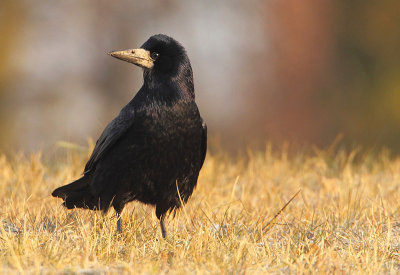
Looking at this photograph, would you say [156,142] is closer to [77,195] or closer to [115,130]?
[115,130]

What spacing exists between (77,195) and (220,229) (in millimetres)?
1369

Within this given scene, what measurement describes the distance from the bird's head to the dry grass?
0.96m

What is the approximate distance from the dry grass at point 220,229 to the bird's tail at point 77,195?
0.57 feet

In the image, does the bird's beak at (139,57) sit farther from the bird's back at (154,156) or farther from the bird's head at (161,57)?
the bird's back at (154,156)

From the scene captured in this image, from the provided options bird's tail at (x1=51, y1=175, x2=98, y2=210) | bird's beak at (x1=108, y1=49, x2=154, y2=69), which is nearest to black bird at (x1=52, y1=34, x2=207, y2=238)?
bird's beak at (x1=108, y1=49, x2=154, y2=69)

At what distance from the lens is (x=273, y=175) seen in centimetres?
625

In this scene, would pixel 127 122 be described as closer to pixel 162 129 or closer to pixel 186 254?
pixel 162 129

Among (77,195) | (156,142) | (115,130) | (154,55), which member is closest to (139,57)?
(154,55)

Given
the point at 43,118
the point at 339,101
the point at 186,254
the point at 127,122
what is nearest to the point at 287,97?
the point at 339,101

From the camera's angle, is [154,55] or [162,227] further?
[154,55]

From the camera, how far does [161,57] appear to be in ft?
14.9

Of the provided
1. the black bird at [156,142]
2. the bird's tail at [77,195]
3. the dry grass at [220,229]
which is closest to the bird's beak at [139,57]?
the black bird at [156,142]

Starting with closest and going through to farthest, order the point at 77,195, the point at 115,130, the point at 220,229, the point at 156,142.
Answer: the point at 220,229 → the point at 156,142 → the point at 115,130 → the point at 77,195

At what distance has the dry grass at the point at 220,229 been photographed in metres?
3.09
